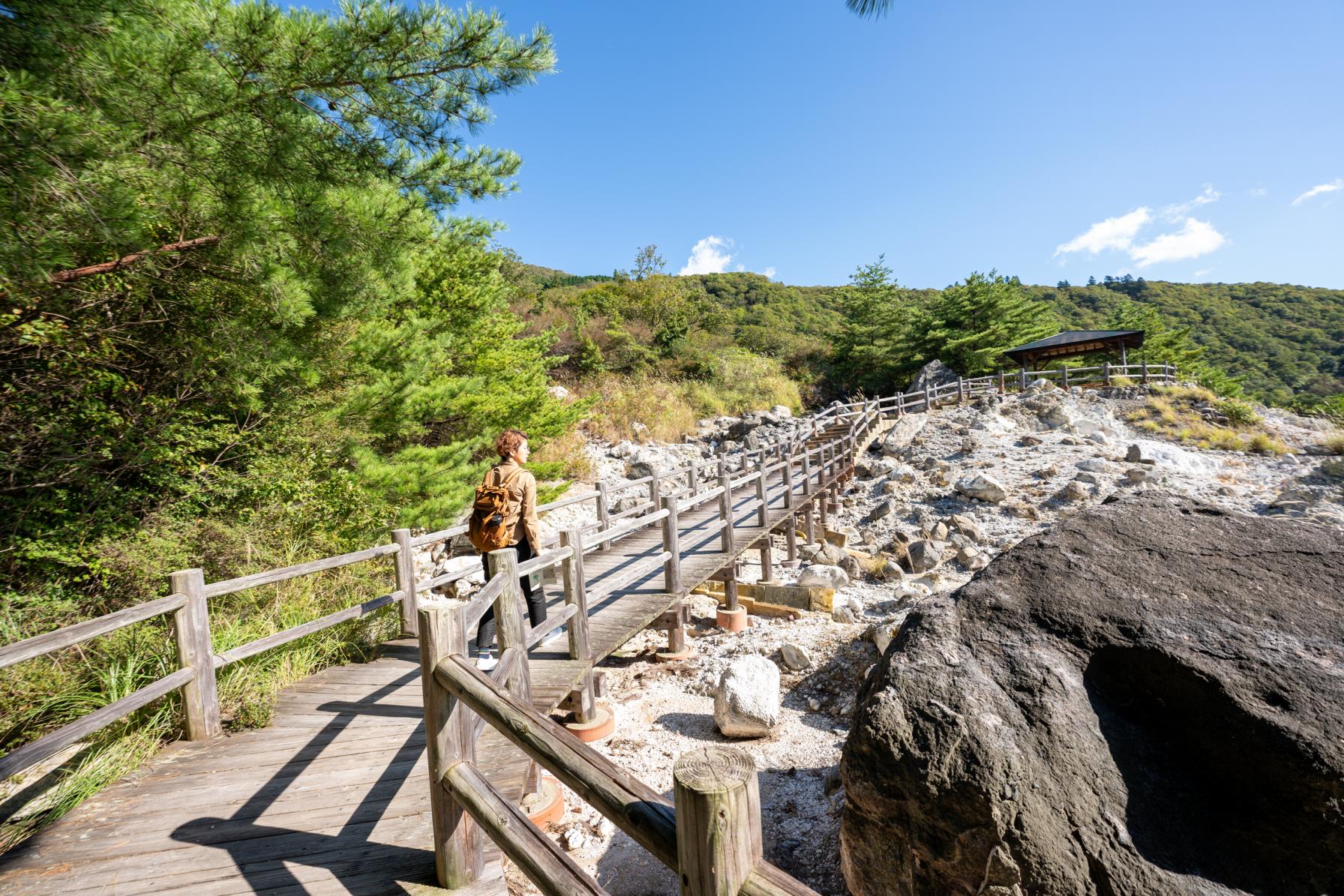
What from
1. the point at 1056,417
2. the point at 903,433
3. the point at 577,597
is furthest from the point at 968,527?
the point at 1056,417

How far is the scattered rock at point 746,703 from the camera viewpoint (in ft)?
16.7

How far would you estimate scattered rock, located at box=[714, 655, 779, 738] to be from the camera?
5098 millimetres

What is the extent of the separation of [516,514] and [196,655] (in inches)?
81.0

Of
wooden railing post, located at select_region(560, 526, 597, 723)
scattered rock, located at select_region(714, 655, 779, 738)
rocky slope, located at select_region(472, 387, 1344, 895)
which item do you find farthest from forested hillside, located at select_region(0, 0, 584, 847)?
scattered rock, located at select_region(714, 655, 779, 738)

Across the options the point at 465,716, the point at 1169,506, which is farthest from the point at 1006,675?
the point at 465,716

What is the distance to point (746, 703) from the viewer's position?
5.11 meters

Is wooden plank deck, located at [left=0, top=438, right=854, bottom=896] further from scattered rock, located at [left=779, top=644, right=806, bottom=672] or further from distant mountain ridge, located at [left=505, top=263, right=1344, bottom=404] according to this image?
distant mountain ridge, located at [left=505, top=263, right=1344, bottom=404]

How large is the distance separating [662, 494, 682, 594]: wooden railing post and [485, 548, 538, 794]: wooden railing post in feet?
10.2

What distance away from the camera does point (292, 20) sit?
3381mm

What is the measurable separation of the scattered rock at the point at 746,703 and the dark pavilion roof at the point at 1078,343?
23878 millimetres

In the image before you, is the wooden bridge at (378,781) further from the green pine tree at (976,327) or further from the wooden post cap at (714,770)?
the green pine tree at (976,327)

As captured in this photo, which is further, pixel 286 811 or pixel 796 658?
pixel 796 658

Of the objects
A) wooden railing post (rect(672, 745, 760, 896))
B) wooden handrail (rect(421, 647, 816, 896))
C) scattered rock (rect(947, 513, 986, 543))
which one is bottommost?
scattered rock (rect(947, 513, 986, 543))

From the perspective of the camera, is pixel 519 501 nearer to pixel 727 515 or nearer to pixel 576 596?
pixel 576 596
